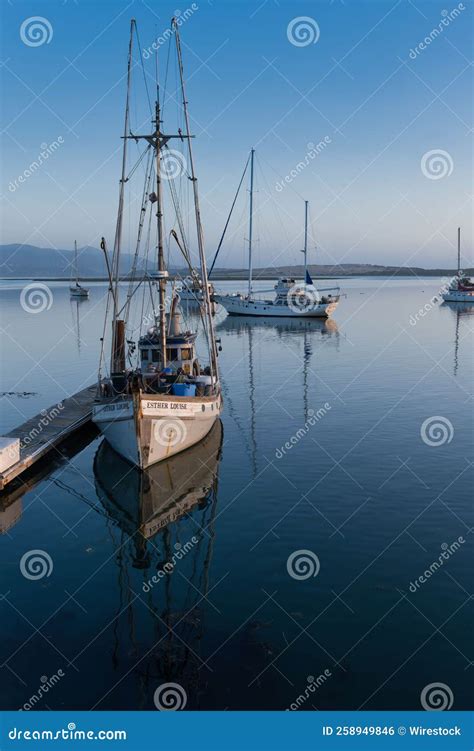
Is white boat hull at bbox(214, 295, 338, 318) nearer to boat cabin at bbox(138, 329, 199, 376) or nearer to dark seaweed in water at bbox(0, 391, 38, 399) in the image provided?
dark seaweed in water at bbox(0, 391, 38, 399)

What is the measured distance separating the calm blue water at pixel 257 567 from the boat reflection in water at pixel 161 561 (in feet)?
0.19

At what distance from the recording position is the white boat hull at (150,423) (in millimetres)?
24859

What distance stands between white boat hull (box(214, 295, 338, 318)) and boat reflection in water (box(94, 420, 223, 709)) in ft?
240

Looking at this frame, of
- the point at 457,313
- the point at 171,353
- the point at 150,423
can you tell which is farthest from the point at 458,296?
the point at 150,423

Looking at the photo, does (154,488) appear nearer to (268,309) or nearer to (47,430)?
(47,430)

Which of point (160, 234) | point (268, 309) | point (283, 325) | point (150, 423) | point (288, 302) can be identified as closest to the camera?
point (150, 423)

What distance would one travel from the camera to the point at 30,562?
18.2 m

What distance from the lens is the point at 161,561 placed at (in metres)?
18.4

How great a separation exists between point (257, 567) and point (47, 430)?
1626cm

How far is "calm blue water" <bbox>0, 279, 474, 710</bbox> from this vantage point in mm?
12734

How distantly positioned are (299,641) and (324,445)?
15597 millimetres

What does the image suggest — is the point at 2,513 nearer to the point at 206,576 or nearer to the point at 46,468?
the point at 46,468

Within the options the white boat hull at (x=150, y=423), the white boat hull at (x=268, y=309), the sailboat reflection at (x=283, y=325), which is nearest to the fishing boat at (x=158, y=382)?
the white boat hull at (x=150, y=423)

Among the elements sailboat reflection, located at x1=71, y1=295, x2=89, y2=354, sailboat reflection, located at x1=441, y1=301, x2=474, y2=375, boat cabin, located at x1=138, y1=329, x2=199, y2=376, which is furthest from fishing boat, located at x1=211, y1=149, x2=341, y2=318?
boat cabin, located at x1=138, y1=329, x2=199, y2=376
